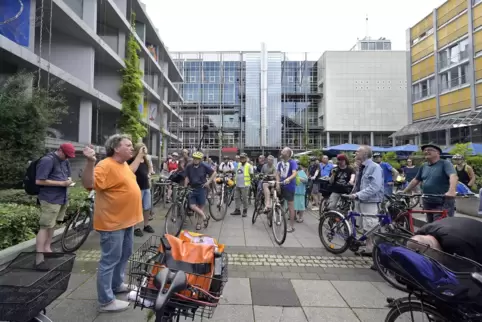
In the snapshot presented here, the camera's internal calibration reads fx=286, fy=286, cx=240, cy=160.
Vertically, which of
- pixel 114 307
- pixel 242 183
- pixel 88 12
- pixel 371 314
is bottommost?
pixel 371 314

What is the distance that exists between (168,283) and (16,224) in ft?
14.3

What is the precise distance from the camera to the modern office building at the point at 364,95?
48062mm

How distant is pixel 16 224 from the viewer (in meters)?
4.53

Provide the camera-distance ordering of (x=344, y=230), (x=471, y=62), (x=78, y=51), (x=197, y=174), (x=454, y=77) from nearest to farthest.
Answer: (x=344, y=230) < (x=197, y=174) < (x=78, y=51) < (x=471, y=62) < (x=454, y=77)

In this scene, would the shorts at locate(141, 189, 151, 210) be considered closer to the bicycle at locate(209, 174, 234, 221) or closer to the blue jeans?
the bicycle at locate(209, 174, 234, 221)

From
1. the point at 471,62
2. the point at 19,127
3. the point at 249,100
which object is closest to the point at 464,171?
the point at 19,127

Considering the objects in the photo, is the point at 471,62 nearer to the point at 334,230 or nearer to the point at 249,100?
the point at 334,230

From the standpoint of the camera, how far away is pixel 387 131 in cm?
4819

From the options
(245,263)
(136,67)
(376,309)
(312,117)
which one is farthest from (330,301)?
(312,117)

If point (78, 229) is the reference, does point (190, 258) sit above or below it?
above

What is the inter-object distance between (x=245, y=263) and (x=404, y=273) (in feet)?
9.87

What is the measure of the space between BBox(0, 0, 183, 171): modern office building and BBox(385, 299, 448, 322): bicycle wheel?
13.3 m

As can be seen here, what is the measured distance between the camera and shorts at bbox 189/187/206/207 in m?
6.38

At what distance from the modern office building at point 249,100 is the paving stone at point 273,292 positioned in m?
46.0
